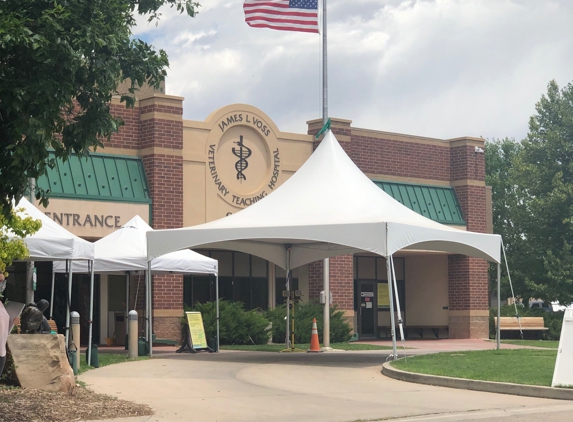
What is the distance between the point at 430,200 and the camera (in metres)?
33.8

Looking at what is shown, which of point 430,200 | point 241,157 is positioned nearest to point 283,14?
point 241,157

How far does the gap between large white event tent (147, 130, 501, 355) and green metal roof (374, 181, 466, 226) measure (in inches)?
405

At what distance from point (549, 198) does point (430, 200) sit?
6.99 meters

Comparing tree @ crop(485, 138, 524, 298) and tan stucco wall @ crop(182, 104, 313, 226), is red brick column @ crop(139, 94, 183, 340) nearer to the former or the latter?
tan stucco wall @ crop(182, 104, 313, 226)

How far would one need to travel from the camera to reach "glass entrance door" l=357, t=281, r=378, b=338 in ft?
112

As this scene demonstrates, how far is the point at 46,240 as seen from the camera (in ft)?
53.5

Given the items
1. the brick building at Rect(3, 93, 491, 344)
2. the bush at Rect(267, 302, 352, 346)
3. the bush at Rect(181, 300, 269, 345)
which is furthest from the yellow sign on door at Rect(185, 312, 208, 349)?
the bush at Rect(267, 302, 352, 346)

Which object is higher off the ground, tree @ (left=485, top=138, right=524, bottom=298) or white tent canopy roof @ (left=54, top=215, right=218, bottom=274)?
tree @ (left=485, top=138, right=524, bottom=298)

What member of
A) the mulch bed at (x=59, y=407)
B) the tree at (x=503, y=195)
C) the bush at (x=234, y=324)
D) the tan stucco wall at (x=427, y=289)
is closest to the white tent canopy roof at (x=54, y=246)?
the mulch bed at (x=59, y=407)

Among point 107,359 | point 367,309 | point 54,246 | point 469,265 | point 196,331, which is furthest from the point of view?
point 367,309

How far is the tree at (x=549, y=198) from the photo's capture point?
123 feet

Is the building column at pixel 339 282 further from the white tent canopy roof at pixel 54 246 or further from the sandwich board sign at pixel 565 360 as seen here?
the sandwich board sign at pixel 565 360

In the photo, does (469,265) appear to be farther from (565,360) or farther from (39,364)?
(39,364)

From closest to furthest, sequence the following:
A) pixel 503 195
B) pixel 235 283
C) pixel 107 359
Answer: pixel 107 359
pixel 235 283
pixel 503 195
